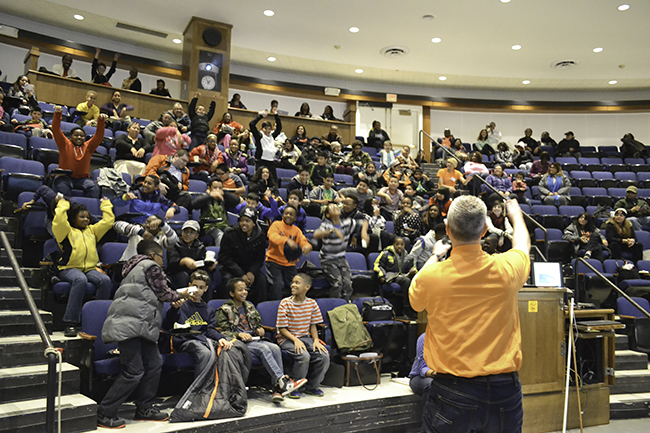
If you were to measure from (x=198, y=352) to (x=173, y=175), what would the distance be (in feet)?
9.62

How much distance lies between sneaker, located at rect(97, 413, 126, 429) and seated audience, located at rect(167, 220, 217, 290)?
1.30 m

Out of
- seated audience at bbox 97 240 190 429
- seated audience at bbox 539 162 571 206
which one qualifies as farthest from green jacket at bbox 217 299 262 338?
seated audience at bbox 539 162 571 206

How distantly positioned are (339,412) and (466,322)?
7.35ft

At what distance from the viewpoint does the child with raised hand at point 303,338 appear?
13.1 ft

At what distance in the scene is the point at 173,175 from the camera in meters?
6.02

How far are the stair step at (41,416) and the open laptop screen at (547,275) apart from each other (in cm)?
356

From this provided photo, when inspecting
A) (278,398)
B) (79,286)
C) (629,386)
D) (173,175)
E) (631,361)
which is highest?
(173,175)

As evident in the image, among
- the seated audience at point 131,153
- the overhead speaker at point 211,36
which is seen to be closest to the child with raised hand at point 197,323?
the seated audience at point 131,153

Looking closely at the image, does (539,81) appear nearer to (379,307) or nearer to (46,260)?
(379,307)

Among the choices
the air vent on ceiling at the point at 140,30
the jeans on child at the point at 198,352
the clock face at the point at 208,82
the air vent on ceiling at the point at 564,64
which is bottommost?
the jeans on child at the point at 198,352

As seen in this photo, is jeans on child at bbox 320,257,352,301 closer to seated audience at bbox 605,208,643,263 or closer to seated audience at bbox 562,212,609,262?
seated audience at bbox 562,212,609,262

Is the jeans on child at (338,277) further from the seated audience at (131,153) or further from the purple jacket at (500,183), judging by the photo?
the purple jacket at (500,183)

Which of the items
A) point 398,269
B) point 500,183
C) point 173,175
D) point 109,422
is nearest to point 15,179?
point 173,175

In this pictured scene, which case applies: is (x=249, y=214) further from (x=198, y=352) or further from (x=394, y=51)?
Result: (x=394, y=51)
